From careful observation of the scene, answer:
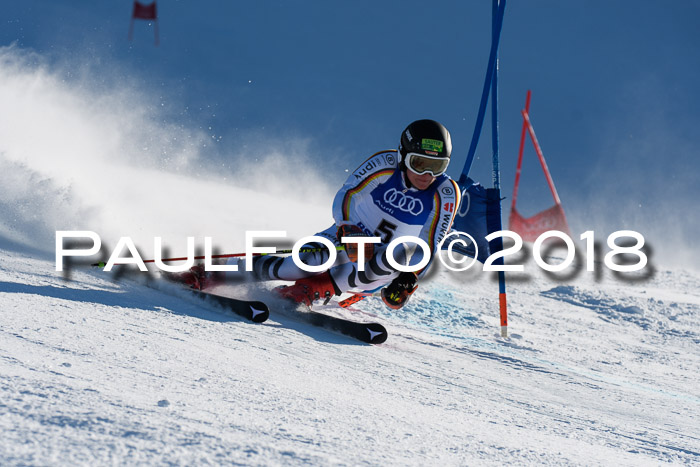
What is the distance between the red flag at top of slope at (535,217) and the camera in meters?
13.8

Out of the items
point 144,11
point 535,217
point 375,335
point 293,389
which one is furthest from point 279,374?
point 535,217

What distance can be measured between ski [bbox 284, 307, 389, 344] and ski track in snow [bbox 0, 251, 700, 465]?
0.28 ft

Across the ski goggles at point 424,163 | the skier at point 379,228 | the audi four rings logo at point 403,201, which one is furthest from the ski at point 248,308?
the ski goggles at point 424,163

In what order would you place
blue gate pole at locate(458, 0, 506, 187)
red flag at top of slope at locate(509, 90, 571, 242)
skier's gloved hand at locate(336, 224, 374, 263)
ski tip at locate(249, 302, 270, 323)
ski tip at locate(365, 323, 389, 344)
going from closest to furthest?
ski tip at locate(249, 302, 270, 323) < ski tip at locate(365, 323, 389, 344) < skier's gloved hand at locate(336, 224, 374, 263) < blue gate pole at locate(458, 0, 506, 187) < red flag at top of slope at locate(509, 90, 571, 242)

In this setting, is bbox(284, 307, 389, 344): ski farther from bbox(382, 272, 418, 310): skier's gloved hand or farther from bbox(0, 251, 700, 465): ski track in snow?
bbox(382, 272, 418, 310): skier's gloved hand

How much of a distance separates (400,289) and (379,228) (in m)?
0.50

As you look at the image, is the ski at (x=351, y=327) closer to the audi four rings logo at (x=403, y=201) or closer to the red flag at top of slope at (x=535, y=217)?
the audi four rings logo at (x=403, y=201)

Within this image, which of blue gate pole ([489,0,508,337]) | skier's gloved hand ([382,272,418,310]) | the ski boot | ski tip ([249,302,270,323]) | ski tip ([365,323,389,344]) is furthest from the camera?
blue gate pole ([489,0,508,337])

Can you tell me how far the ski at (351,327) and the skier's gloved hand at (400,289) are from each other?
36 centimetres

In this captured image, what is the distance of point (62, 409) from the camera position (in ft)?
5.54

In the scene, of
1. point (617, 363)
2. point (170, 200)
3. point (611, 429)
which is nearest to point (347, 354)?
point (611, 429)


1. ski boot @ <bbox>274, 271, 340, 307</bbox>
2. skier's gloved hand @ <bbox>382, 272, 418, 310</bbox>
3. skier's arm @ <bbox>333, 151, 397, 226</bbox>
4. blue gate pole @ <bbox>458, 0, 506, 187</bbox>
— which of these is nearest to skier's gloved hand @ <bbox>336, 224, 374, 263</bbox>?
skier's arm @ <bbox>333, 151, 397, 226</bbox>

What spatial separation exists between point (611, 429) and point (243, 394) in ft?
5.88

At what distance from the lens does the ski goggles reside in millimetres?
4555
